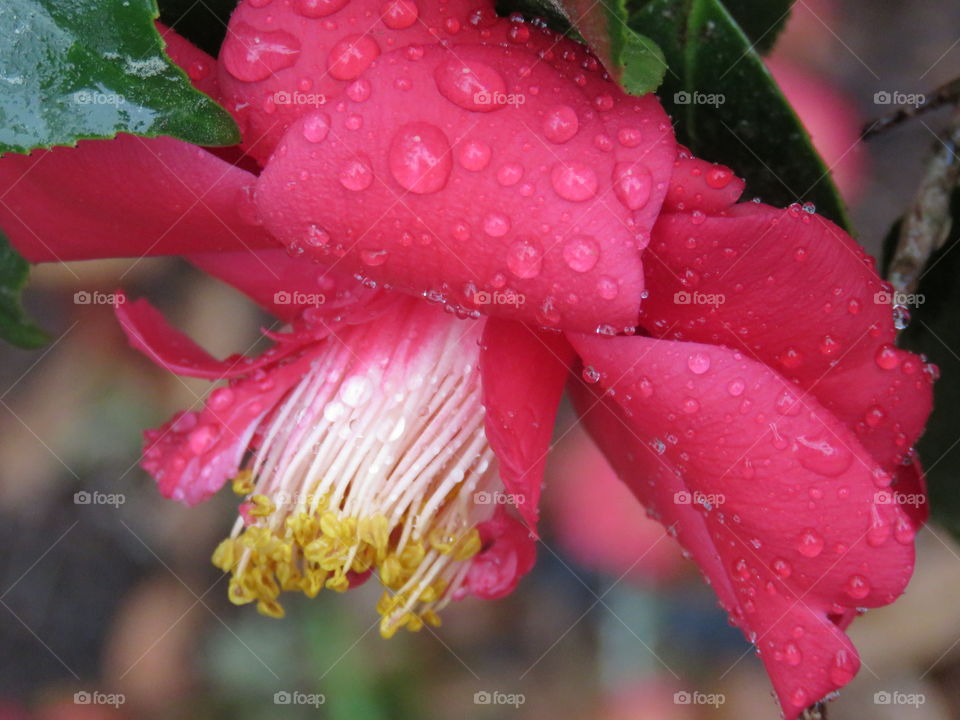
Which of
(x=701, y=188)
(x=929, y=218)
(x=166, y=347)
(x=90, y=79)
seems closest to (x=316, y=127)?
(x=90, y=79)

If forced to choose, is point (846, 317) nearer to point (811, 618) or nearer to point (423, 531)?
point (811, 618)

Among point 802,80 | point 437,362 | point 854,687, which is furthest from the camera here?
point 854,687

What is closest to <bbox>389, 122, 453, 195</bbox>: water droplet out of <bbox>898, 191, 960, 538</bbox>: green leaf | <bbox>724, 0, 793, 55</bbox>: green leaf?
<bbox>724, 0, 793, 55</bbox>: green leaf

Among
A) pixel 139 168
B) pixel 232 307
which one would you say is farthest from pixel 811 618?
pixel 232 307

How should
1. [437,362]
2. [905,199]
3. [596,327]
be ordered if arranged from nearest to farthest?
[596,327]
[437,362]
[905,199]

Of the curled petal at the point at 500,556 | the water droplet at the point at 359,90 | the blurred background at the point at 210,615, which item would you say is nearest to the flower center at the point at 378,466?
the curled petal at the point at 500,556

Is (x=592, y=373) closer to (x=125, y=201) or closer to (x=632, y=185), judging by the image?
(x=632, y=185)
